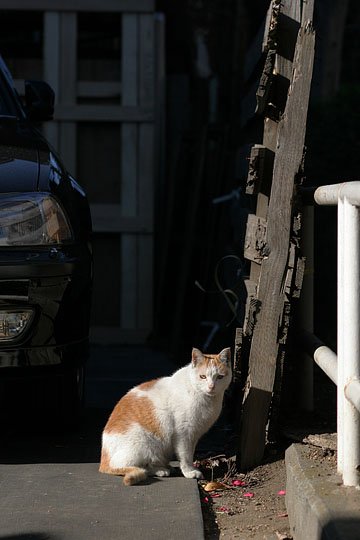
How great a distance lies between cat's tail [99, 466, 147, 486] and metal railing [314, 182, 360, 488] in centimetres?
103

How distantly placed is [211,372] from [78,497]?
777 mm

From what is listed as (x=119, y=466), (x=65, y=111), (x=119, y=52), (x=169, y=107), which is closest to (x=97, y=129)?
(x=65, y=111)

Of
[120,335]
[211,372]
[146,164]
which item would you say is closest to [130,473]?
[211,372]

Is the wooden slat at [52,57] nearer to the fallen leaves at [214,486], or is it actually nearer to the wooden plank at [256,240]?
the wooden plank at [256,240]

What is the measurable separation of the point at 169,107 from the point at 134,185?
2.27 meters

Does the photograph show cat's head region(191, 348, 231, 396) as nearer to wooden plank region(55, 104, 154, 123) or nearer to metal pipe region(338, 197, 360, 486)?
metal pipe region(338, 197, 360, 486)

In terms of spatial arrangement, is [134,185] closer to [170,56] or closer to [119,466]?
[119,466]

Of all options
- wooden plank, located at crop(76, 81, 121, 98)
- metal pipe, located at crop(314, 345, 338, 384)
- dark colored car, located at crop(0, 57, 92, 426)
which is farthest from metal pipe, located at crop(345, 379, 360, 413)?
wooden plank, located at crop(76, 81, 121, 98)

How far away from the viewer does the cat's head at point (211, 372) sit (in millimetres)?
4148

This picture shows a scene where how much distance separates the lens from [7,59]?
8766 millimetres

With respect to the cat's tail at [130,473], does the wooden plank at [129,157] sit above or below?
above

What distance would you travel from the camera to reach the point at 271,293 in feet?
13.7

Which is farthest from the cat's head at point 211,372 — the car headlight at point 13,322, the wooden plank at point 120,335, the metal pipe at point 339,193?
the wooden plank at point 120,335

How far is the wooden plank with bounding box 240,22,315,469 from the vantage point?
412 cm
